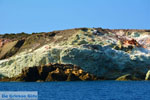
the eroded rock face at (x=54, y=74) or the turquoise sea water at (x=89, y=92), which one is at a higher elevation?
the eroded rock face at (x=54, y=74)

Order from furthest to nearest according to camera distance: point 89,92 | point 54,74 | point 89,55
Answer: point 89,55 < point 54,74 < point 89,92

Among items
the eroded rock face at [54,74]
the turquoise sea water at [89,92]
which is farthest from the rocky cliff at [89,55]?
the turquoise sea water at [89,92]

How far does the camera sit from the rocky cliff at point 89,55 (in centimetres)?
8144

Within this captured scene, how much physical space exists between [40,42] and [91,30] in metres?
14.7

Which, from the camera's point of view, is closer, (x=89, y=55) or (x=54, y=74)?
(x=54, y=74)

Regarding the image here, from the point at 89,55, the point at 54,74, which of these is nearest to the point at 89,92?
the point at 54,74

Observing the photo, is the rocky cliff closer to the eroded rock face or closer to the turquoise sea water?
the eroded rock face

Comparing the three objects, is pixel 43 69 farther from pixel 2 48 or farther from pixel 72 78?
pixel 2 48

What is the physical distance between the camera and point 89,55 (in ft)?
268

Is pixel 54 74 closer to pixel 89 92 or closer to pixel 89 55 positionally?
pixel 89 55

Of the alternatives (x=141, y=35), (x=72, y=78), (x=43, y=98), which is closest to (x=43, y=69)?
(x=72, y=78)

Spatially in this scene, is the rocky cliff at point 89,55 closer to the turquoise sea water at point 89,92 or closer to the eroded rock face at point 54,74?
the eroded rock face at point 54,74

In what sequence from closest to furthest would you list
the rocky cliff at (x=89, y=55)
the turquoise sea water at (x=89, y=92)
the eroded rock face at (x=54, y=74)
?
the turquoise sea water at (x=89, y=92) < the eroded rock face at (x=54, y=74) < the rocky cliff at (x=89, y=55)

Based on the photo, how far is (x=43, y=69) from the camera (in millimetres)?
75438
